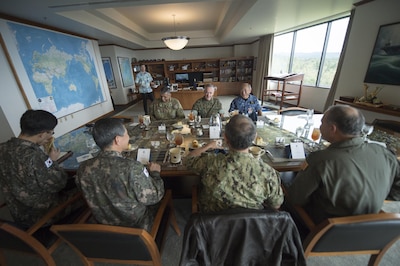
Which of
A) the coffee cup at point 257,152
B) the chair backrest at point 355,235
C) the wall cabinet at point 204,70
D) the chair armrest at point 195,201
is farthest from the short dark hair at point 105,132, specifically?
the wall cabinet at point 204,70

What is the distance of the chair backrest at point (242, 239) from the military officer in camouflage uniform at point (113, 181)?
40 cm

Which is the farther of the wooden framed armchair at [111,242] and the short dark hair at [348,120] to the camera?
the short dark hair at [348,120]

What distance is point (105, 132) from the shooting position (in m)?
1.00

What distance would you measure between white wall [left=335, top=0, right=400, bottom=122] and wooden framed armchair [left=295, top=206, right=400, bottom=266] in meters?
2.91

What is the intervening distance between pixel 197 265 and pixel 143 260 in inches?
14.2

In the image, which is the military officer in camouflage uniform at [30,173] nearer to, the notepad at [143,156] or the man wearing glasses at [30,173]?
the man wearing glasses at [30,173]

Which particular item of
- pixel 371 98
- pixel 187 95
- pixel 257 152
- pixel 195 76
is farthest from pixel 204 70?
pixel 257 152

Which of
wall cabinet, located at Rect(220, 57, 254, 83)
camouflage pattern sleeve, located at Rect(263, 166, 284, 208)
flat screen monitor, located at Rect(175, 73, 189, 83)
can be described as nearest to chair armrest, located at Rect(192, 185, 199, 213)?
camouflage pattern sleeve, located at Rect(263, 166, 284, 208)

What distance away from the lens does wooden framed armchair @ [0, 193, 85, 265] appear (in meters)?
0.90

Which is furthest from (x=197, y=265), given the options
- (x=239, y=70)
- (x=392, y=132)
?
(x=239, y=70)

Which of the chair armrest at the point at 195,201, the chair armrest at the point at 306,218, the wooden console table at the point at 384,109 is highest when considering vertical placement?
the wooden console table at the point at 384,109

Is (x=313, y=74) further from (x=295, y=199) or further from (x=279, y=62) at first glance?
(x=295, y=199)

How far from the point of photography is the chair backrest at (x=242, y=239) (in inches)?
31.1

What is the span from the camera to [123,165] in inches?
38.9
